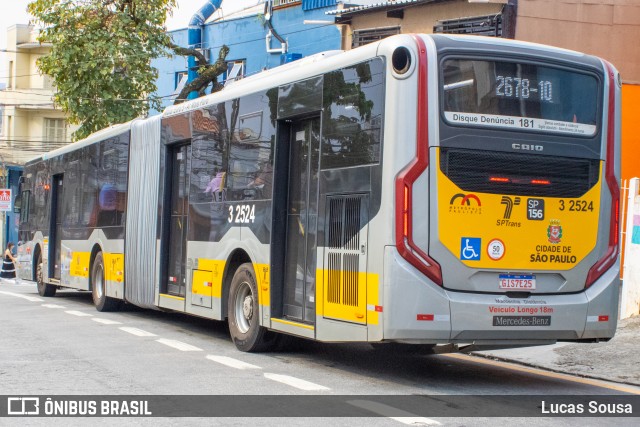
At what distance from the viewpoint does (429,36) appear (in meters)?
9.92

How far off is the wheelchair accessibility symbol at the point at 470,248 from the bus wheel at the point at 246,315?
Result: 331 centimetres

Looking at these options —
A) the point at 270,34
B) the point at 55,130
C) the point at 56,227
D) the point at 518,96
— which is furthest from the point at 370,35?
the point at 55,130

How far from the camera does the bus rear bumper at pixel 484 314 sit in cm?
952

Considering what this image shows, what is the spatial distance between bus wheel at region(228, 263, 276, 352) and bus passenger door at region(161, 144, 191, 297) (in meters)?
2.06

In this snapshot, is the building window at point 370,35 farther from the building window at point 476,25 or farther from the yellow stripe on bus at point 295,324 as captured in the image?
the yellow stripe on bus at point 295,324

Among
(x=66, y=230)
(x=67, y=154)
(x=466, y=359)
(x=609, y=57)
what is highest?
(x=609, y=57)

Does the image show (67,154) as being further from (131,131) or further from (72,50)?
(72,50)

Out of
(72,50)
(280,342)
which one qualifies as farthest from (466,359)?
(72,50)

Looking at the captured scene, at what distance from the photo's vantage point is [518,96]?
1012cm

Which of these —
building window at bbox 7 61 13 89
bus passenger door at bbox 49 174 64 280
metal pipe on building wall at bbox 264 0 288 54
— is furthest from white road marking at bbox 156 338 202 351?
building window at bbox 7 61 13 89

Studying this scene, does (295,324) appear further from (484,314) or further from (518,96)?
(518,96)

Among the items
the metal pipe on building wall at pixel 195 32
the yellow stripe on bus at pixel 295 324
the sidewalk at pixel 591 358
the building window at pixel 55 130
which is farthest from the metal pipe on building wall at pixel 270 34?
the building window at pixel 55 130

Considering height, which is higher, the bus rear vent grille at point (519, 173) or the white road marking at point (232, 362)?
the bus rear vent grille at point (519, 173)

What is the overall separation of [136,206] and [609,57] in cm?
1201
